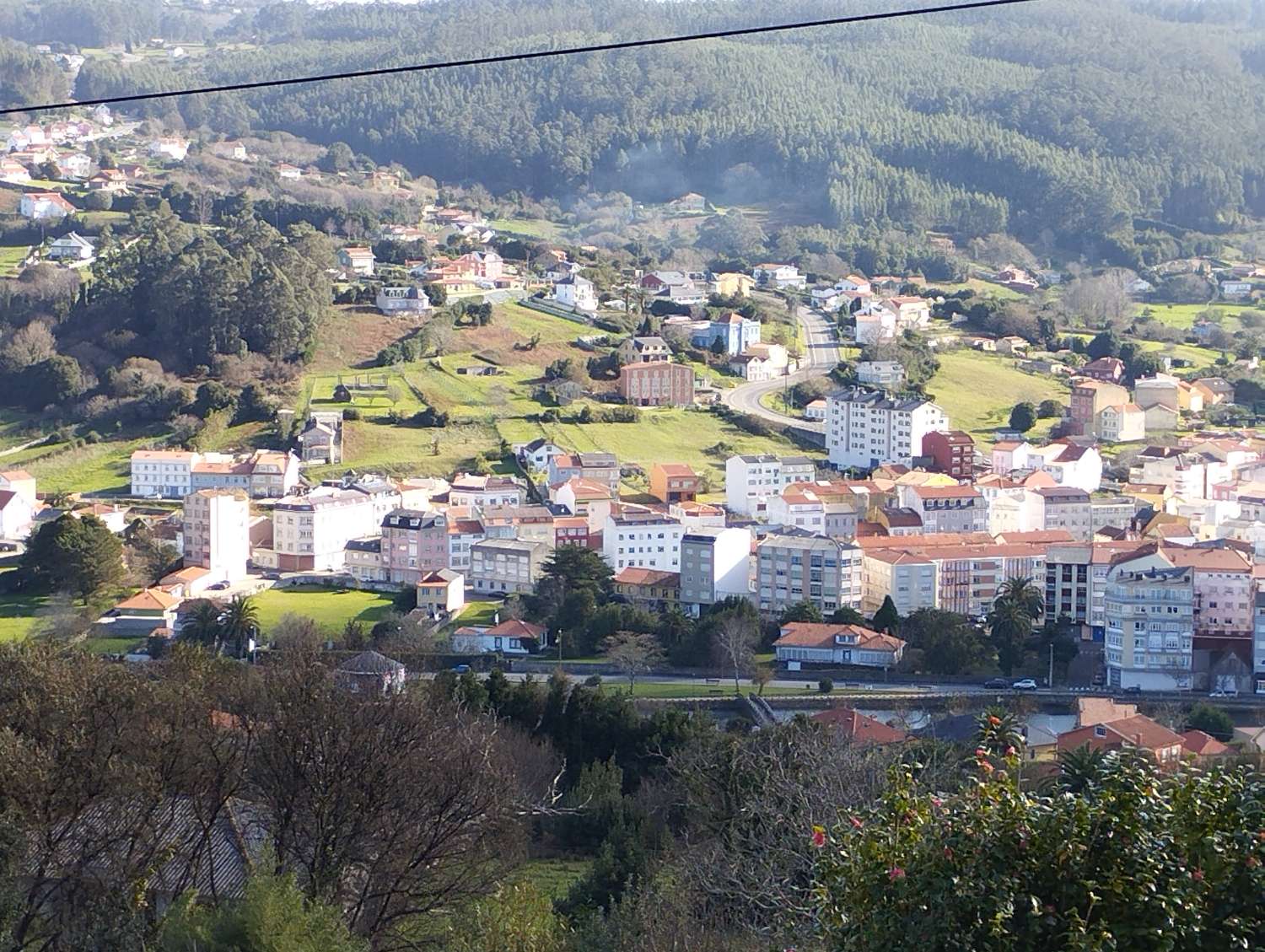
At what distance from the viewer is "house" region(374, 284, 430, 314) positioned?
28.1 m

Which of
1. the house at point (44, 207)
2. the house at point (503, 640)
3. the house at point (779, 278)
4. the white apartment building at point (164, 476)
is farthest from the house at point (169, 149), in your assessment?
the house at point (503, 640)

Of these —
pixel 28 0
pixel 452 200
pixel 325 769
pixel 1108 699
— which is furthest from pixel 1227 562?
pixel 28 0

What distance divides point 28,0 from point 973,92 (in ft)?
111

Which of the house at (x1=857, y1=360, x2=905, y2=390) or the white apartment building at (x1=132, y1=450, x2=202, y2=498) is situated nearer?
the white apartment building at (x1=132, y1=450, x2=202, y2=498)

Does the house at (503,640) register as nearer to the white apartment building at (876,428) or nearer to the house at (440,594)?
the house at (440,594)

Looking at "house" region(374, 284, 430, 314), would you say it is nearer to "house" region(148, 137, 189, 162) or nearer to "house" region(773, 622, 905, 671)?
"house" region(773, 622, 905, 671)

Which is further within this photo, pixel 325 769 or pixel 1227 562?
pixel 1227 562

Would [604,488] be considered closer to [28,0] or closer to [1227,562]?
[1227,562]

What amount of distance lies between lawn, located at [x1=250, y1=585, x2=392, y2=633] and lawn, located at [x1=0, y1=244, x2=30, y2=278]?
14.1 metres

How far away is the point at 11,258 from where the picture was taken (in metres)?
32.3

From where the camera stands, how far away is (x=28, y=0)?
6738 cm

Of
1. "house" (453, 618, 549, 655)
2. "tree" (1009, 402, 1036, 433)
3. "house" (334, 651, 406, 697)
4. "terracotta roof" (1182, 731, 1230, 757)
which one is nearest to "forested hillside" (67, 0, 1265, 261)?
"tree" (1009, 402, 1036, 433)

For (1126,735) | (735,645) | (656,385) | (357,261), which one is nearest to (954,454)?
(656,385)

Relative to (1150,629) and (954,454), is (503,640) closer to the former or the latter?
(1150,629)
